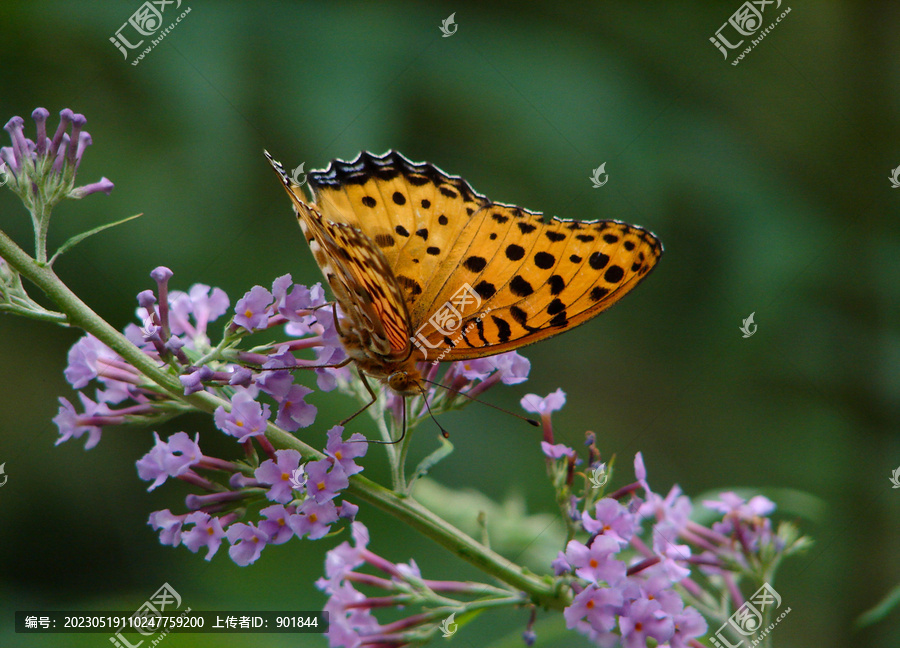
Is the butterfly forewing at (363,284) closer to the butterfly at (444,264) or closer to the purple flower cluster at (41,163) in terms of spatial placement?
the butterfly at (444,264)

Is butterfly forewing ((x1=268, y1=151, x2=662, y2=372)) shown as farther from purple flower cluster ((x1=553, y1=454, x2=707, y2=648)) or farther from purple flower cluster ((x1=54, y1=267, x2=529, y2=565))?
purple flower cluster ((x1=553, y1=454, x2=707, y2=648))

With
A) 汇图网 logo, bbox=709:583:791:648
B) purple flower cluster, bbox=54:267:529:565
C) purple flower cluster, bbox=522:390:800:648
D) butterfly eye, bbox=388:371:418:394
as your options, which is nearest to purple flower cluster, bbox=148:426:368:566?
purple flower cluster, bbox=54:267:529:565

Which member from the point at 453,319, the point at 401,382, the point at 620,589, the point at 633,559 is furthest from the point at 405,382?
the point at 633,559

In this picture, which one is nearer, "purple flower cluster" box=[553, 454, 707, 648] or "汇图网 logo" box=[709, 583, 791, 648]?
"purple flower cluster" box=[553, 454, 707, 648]

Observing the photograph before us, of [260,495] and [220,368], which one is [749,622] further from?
[220,368]

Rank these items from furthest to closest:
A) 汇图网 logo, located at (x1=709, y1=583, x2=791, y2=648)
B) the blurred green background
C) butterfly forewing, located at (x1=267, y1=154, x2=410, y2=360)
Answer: the blurred green background < 汇图网 logo, located at (x1=709, y1=583, x2=791, y2=648) < butterfly forewing, located at (x1=267, y1=154, x2=410, y2=360)

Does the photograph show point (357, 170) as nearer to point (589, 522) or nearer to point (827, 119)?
point (589, 522)

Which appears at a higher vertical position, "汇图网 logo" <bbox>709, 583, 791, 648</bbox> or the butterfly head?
the butterfly head

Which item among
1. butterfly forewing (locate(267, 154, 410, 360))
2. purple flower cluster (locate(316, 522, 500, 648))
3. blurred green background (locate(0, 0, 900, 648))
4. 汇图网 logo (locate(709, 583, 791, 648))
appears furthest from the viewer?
blurred green background (locate(0, 0, 900, 648))
